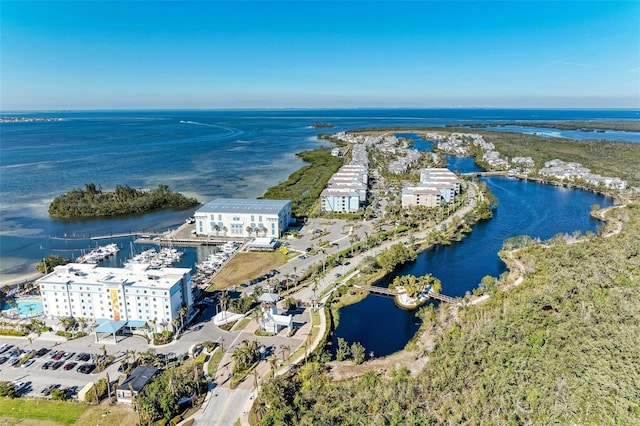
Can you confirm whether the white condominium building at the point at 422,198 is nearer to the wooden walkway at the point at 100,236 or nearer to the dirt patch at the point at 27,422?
the wooden walkway at the point at 100,236

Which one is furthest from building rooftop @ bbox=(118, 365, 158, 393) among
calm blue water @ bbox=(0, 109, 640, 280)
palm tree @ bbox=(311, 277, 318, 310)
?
calm blue water @ bbox=(0, 109, 640, 280)

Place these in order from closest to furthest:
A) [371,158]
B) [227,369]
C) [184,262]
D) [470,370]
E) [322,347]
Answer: [470,370]
[227,369]
[322,347]
[184,262]
[371,158]

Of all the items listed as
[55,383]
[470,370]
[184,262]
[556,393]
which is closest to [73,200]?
[184,262]

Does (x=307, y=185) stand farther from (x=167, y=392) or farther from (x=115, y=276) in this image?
(x=167, y=392)

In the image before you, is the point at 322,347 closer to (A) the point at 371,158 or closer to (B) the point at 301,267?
(B) the point at 301,267

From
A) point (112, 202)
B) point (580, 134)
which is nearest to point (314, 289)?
point (112, 202)

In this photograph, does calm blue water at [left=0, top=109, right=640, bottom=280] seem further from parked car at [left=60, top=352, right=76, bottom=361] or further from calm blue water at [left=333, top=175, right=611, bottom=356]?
calm blue water at [left=333, top=175, right=611, bottom=356]
